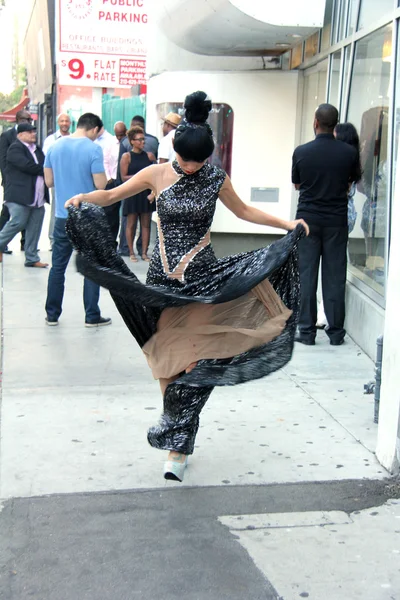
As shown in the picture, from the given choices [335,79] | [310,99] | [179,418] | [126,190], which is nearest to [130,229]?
[310,99]

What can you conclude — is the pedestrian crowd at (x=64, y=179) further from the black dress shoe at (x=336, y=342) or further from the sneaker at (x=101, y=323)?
the black dress shoe at (x=336, y=342)

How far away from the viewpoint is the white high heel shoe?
404cm

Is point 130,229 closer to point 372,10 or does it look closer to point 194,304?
point 372,10

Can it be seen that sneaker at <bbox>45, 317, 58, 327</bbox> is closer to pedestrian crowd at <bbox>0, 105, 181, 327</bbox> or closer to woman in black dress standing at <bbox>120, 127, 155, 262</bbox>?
pedestrian crowd at <bbox>0, 105, 181, 327</bbox>

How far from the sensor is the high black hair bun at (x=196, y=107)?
12.9 ft

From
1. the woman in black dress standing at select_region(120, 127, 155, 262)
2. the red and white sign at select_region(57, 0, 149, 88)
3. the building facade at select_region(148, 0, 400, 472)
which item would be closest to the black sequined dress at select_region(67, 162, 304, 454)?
the building facade at select_region(148, 0, 400, 472)

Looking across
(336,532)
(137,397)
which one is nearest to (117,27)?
(137,397)

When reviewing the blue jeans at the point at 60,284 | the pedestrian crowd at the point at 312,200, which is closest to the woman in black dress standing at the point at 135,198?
the pedestrian crowd at the point at 312,200

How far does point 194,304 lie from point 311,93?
20.1 feet

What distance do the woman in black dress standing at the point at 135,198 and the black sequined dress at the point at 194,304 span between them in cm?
660

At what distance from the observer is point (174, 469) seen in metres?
4.05

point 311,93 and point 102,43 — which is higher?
point 102,43

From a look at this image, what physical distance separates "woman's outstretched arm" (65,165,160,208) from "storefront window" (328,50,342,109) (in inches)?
172

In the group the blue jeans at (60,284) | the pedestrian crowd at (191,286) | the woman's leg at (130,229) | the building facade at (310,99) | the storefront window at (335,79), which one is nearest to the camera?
the pedestrian crowd at (191,286)
